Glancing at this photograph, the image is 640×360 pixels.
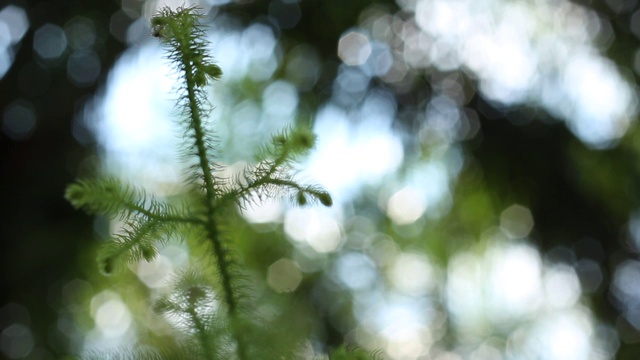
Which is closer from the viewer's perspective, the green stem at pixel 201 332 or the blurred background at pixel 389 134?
the green stem at pixel 201 332

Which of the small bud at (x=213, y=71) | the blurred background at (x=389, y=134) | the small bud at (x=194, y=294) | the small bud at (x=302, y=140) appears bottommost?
the blurred background at (x=389, y=134)

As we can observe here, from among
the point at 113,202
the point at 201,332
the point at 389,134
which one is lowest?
the point at 389,134

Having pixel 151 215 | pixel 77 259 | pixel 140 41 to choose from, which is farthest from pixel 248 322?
pixel 140 41

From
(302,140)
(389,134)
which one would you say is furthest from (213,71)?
(389,134)

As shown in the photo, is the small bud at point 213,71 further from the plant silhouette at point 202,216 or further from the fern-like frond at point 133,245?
the fern-like frond at point 133,245

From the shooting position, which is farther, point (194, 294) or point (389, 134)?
point (389, 134)

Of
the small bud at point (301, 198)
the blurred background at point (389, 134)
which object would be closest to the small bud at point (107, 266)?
the small bud at point (301, 198)

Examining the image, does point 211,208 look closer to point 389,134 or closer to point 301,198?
point 301,198

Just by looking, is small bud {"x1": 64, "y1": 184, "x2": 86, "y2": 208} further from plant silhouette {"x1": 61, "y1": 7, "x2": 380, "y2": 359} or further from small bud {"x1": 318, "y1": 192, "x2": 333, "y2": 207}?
small bud {"x1": 318, "y1": 192, "x2": 333, "y2": 207}
